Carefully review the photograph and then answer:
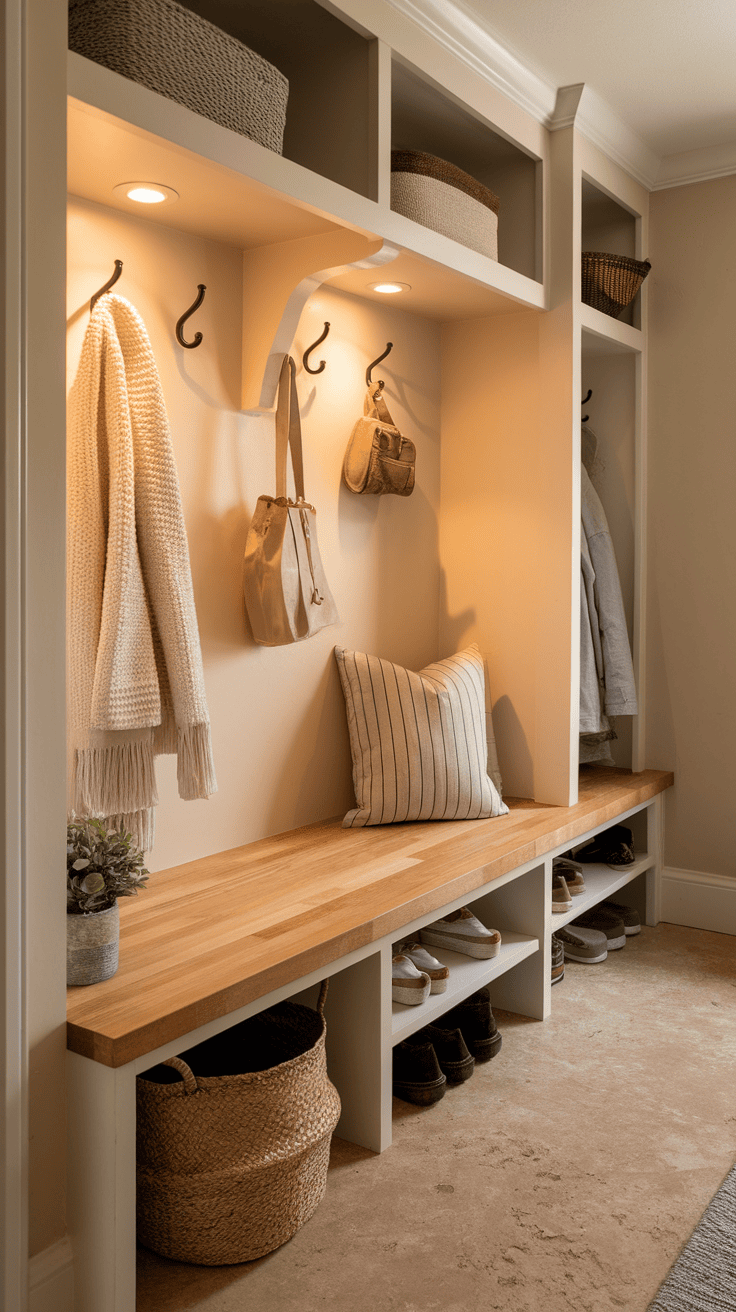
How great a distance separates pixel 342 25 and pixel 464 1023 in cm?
216

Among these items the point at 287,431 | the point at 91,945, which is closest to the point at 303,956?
the point at 91,945

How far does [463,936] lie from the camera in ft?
7.82

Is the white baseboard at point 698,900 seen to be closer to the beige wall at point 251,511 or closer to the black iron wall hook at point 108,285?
the beige wall at point 251,511

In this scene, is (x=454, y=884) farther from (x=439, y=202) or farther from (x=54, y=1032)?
(x=439, y=202)

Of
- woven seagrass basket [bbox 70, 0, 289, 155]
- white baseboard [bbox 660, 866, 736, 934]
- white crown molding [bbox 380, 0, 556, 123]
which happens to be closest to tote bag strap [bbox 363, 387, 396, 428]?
white crown molding [bbox 380, 0, 556, 123]

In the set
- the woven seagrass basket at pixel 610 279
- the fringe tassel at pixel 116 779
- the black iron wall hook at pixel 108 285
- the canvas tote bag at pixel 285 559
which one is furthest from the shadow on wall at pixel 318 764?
the woven seagrass basket at pixel 610 279

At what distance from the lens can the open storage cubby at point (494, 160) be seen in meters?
2.50

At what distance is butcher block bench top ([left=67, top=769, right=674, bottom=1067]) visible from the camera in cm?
145

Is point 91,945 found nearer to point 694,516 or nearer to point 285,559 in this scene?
point 285,559

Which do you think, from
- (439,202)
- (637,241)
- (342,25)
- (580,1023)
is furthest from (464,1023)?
(637,241)

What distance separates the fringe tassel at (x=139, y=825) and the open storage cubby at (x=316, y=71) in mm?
1310

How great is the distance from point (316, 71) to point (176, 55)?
0.63m

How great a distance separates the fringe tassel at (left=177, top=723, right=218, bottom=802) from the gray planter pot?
0.31 meters

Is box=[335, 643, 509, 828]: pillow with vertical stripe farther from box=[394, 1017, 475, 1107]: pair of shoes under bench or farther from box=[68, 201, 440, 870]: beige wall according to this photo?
box=[394, 1017, 475, 1107]: pair of shoes under bench
